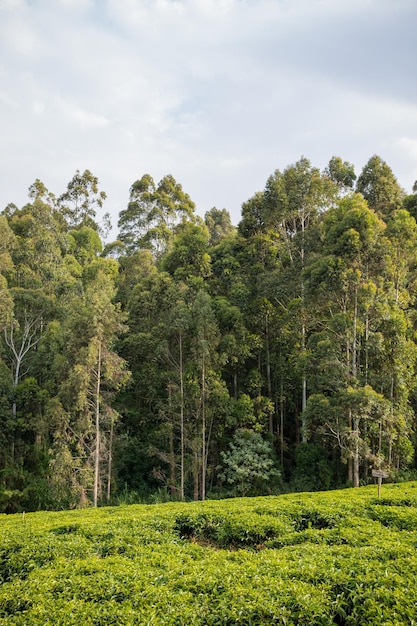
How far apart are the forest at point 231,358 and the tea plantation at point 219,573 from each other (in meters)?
7.16

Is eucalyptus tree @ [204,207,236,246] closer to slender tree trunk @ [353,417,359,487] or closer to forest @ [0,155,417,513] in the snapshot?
forest @ [0,155,417,513]

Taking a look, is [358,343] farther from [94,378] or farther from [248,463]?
[94,378]

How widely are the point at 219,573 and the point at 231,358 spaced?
1222cm

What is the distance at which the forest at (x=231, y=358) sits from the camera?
46.7 ft

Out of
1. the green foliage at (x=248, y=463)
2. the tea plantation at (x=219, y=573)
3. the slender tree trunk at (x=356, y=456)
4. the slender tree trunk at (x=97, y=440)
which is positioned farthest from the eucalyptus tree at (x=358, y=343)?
the slender tree trunk at (x=97, y=440)

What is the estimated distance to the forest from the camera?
46.7 feet

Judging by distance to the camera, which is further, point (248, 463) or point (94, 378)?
point (248, 463)

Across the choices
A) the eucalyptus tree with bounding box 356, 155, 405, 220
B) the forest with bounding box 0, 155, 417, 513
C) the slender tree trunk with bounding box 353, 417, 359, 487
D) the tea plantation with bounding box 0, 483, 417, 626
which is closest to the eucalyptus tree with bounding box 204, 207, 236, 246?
the forest with bounding box 0, 155, 417, 513

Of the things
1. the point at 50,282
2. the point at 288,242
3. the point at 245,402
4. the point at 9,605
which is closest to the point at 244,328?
the point at 245,402

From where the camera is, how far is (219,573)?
4680 mm

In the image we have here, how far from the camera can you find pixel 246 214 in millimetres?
19422

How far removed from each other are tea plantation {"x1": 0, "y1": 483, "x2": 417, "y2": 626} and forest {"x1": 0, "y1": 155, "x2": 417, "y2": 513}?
23.5 feet

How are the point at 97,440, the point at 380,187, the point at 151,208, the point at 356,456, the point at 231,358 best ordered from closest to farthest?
the point at 356,456
the point at 97,440
the point at 231,358
the point at 380,187
the point at 151,208

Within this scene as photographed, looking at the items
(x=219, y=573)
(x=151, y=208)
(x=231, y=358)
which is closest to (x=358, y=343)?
(x=231, y=358)
